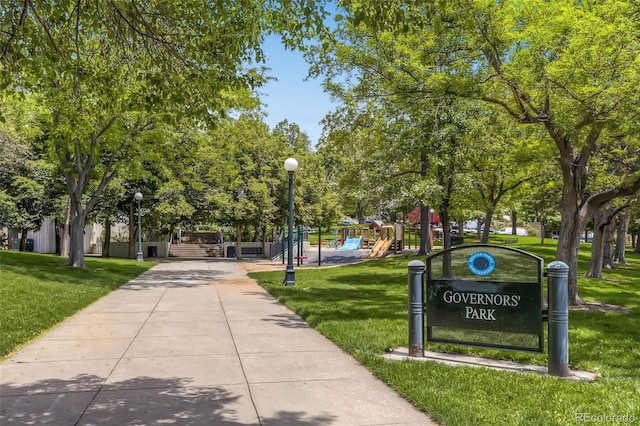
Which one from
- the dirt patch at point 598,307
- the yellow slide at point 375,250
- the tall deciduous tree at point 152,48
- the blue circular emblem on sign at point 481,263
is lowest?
the dirt patch at point 598,307

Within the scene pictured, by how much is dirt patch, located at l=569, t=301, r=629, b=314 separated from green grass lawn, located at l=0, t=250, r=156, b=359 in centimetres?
1057

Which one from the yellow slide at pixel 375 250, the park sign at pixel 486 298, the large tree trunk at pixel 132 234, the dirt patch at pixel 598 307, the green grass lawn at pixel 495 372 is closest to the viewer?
the green grass lawn at pixel 495 372

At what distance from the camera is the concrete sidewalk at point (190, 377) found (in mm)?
4652

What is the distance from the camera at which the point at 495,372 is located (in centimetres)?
592

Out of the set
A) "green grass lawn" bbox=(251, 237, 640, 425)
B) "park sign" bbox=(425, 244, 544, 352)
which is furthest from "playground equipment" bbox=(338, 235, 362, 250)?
"park sign" bbox=(425, 244, 544, 352)

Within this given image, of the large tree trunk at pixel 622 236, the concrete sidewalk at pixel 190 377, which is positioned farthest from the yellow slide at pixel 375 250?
the concrete sidewalk at pixel 190 377

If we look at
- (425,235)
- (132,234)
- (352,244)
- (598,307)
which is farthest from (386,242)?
(598,307)

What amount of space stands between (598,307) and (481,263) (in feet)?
23.9

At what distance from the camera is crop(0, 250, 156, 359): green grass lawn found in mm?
8125

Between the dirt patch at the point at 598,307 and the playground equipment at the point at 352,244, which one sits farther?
the playground equipment at the point at 352,244

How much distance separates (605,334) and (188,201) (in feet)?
88.0

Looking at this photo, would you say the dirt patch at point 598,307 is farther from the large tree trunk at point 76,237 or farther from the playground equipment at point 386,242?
the playground equipment at point 386,242

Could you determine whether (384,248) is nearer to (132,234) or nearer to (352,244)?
(352,244)

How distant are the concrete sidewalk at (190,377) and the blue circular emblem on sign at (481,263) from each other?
1830 mm
